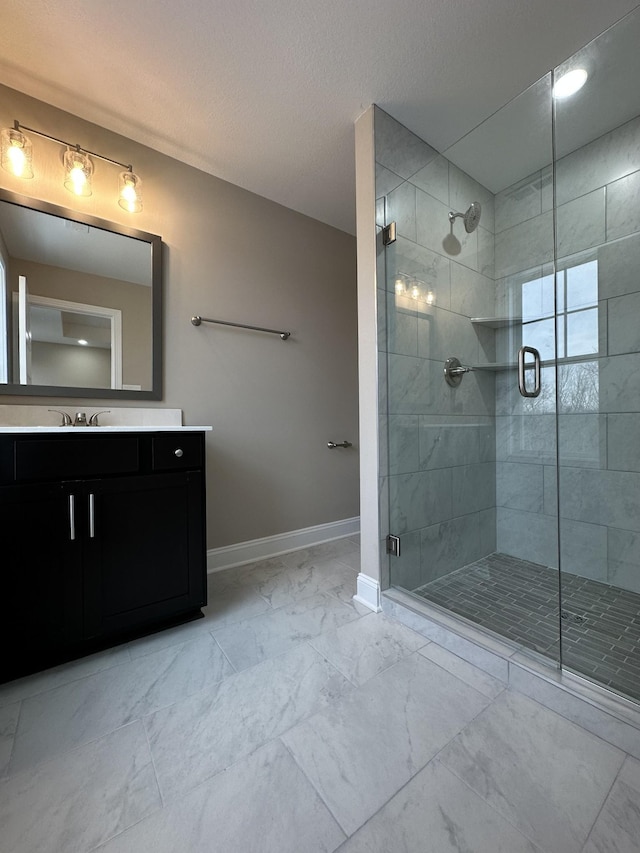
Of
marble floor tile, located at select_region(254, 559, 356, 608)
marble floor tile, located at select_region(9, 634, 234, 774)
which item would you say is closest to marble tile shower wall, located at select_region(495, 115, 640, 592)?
marble floor tile, located at select_region(254, 559, 356, 608)

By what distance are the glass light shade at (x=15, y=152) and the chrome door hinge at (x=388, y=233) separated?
159cm

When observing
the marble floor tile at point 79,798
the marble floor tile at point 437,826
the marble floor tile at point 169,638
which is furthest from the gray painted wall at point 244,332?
the marble floor tile at point 437,826

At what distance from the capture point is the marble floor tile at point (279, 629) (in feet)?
4.41

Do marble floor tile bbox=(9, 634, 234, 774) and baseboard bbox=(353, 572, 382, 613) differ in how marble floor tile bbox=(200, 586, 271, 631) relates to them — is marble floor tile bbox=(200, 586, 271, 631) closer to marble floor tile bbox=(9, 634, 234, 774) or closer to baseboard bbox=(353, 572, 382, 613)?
marble floor tile bbox=(9, 634, 234, 774)

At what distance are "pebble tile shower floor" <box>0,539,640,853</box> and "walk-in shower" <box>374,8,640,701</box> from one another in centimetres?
47

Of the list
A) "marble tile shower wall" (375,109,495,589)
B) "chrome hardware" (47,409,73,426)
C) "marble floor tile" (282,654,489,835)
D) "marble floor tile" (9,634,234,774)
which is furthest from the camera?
"marble tile shower wall" (375,109,495,589)

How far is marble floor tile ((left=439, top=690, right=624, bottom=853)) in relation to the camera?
766mm

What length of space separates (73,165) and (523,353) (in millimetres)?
2302

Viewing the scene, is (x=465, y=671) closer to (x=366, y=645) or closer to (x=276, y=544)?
(x=366, y=645)

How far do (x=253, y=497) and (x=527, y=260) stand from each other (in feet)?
7.08

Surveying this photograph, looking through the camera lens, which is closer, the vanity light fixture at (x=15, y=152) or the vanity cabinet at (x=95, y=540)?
the vanity cabinet at (x=95, y=540)

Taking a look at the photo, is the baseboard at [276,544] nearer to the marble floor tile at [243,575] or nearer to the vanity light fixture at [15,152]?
the marble floor tile at [243,575]

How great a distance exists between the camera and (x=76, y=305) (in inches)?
65.9

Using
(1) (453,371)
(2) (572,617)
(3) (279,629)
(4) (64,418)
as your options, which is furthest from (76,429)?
(2) (572,617)
